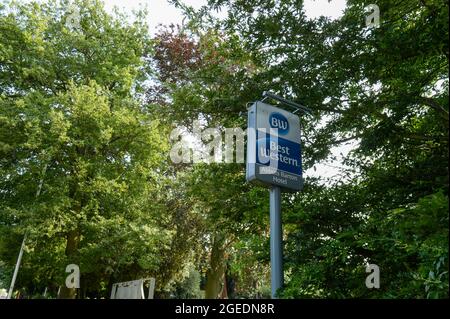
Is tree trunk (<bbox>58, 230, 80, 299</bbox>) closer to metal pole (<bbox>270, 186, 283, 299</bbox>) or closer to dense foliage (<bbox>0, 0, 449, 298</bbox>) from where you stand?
dense foliage (<bbox>0, 0, 449, 298</bbox>)

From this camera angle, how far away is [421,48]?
504 cm

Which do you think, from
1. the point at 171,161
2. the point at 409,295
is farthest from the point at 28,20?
the point at 409,295

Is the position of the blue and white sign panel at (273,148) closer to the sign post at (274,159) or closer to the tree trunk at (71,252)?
the sign post at (274,159)

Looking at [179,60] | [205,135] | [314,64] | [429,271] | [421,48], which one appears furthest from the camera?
[179,60]

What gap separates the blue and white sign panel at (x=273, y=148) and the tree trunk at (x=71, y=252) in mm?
13031

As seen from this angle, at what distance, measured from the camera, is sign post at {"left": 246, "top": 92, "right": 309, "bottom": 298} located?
16.6 ft

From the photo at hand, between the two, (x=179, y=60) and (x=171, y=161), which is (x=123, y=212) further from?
(x=179, y=60)

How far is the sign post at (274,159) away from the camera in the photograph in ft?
16.6

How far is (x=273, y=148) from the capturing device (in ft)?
17.3

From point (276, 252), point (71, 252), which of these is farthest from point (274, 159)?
point (71, 252)

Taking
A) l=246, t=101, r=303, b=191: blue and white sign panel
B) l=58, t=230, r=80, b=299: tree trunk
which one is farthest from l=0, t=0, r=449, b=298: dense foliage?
l=246, t=101, r=303, b=191: blue and white sign panel

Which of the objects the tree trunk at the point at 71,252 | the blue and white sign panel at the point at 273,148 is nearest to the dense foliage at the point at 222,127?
the tree trunk at the point at 71,252
